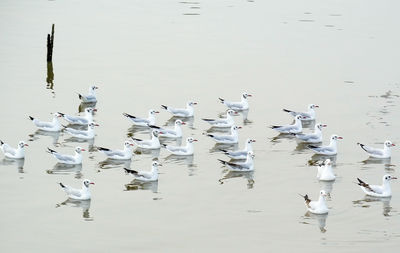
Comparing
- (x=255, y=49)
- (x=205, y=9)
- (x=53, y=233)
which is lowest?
(x=53, y=233)

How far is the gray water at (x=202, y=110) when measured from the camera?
23.4m

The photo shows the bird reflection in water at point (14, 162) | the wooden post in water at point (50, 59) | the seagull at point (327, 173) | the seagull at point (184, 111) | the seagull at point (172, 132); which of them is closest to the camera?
the seagull at point (327, 173)

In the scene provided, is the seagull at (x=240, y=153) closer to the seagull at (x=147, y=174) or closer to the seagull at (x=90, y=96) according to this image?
the seagull at (x=147, y=174)

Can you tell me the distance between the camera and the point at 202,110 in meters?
36.2

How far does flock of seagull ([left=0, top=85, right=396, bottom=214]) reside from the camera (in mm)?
26203

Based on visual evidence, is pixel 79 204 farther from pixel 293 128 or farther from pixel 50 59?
pixel 50 59

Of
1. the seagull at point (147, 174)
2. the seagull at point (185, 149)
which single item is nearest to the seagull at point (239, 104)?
the seagull at point (185, 149)

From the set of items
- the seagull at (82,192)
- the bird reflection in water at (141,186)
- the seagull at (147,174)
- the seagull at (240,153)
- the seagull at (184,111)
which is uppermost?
the seagull at (184,111)

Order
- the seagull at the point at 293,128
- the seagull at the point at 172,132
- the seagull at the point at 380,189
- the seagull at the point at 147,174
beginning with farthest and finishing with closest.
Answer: the seagull at the point at 293,128 < the seagull at the point at 172,132 < the seagull at the point at 147,174 < the seagull at the point at 380,189

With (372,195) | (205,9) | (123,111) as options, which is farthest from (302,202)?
(205,9)

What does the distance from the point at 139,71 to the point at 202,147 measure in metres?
11.8

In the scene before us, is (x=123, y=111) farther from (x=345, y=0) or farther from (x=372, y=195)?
(x=345, y=0)

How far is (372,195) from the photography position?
2627 centimetres

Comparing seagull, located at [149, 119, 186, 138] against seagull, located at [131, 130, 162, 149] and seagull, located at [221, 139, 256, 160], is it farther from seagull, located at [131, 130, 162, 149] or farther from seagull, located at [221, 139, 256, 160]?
seagull, located at [221, 139, 256, 160]
